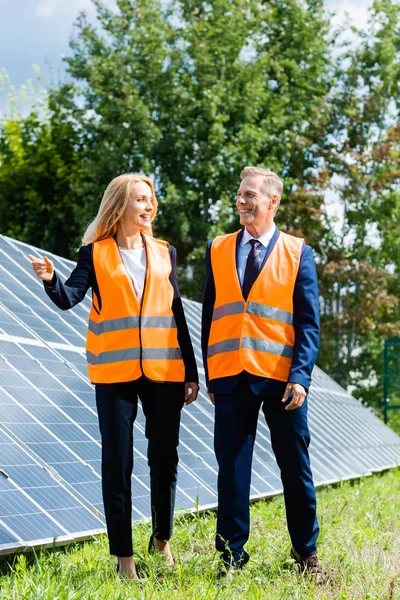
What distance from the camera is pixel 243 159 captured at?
982 inches

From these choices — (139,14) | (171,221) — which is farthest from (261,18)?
(171,221)

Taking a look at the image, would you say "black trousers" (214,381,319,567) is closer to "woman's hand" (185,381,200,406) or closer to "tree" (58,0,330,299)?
"woman's hand" (185,381,200,406)

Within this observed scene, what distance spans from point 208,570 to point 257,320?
1.29 meters

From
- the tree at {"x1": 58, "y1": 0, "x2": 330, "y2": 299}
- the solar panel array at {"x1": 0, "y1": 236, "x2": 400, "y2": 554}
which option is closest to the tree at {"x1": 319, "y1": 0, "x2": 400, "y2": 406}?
the tree at {"x1": 58, "y1": 0, "x2": 330, "y2": 299}

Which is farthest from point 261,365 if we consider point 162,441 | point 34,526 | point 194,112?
point 194,112

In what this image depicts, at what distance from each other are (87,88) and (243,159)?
5281 mm

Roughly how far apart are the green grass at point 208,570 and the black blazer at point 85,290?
3.39 ft

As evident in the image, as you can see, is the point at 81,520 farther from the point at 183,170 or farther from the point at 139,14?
the point at 139,14

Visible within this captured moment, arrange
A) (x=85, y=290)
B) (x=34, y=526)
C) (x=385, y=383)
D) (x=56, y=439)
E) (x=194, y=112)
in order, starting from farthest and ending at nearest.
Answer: (x=194, y=112) → (x=385, y=383) → (x=56, y=439) → (x=34, y=526) → (x=85, y=290)

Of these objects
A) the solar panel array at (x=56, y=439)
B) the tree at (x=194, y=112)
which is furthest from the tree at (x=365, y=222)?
the solar panel array at (x=56, y=439)


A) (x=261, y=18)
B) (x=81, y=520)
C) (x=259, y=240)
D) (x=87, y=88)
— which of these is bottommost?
(x=81, y=520)

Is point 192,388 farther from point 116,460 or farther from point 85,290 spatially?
point 85,290

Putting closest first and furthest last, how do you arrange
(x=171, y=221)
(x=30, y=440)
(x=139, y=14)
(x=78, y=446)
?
(x=30, y=440) < (x=78, y=446) < (x=171, y=221) < (x=139, y=14)

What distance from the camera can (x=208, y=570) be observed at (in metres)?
4.64
